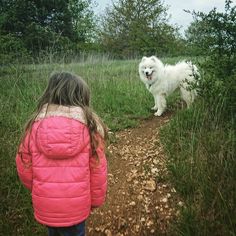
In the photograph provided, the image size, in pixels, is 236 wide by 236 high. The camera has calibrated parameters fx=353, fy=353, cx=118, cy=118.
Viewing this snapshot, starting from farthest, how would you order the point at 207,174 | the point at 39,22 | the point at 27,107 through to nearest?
the point at 39,22 < the point at 27,107 < the point at 207,174

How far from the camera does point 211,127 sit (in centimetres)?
390

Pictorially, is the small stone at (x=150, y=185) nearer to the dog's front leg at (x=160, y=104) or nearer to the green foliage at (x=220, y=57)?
the green foliage at (x=220, y=57)

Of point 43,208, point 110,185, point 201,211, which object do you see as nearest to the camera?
point 43,208

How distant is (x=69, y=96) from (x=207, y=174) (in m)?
1.50

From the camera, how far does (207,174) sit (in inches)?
124

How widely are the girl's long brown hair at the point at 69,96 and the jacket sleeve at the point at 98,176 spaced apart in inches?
2.0

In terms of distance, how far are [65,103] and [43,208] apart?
715 mm

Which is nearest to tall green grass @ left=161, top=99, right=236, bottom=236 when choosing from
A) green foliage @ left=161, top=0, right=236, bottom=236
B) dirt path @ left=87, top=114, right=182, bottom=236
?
green foliage @ left=161, top=0, right=236, bottom=236

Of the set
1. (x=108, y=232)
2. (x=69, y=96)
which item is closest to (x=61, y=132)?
A: (x=69, y=96)

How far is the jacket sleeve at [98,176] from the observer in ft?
7.95

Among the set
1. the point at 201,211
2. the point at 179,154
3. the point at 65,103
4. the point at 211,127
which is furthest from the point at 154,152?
the point at 65,103

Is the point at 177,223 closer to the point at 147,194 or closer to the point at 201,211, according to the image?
the point at 201,211

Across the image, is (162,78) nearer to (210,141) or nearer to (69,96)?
(210,141)

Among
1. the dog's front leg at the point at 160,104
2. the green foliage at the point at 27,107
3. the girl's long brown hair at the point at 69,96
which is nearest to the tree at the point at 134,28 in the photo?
the green foliage at the point at 27,107
